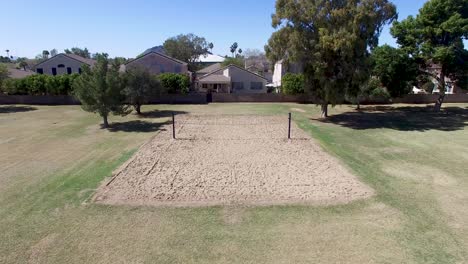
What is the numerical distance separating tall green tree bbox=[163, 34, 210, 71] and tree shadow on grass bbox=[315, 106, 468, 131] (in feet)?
161

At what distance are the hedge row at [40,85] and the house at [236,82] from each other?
17713 mm

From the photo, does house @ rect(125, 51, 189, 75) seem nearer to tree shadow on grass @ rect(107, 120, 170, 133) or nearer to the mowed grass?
tree shadow on grass @ rect(107, 120, 170, 133)

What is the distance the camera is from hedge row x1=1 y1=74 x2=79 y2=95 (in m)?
37.0

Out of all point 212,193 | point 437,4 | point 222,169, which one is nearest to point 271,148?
point 222,169

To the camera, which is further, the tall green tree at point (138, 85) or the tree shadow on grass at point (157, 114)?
the tree shadow on grass at point (157, 114)

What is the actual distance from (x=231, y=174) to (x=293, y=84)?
26.7m

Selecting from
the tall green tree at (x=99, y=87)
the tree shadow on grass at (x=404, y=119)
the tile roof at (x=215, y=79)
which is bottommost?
the tree shadow on grass at (x=404, y=119)

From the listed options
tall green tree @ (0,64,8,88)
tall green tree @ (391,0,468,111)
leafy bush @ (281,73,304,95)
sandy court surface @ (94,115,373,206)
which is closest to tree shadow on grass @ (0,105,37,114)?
tall green tree @ (0,64,8,88)

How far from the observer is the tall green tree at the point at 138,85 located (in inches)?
1049

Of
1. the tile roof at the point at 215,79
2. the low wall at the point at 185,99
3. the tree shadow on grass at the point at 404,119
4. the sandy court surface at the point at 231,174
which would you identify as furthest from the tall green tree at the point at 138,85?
the tile roof at the point at 215,79

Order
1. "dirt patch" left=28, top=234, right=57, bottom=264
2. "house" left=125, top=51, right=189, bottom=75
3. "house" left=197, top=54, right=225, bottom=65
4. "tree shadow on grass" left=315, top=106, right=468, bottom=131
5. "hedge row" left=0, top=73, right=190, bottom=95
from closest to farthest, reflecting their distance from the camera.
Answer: "dirt patch" left=28, top=234, right=57, bottom=264
"tree shadow on grass" left=315, top=106, right=468, bottom=131
"hedge row" left=0, top=73, right=190, bottom=95
"house" left=125, top=51, right=189, bottom=75
"house" left=197, top=54, right=225, bottom=65

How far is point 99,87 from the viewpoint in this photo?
2180 cm

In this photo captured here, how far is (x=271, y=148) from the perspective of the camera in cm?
1622

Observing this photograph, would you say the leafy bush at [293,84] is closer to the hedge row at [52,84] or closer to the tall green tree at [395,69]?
the tall green tree at [395,69]
